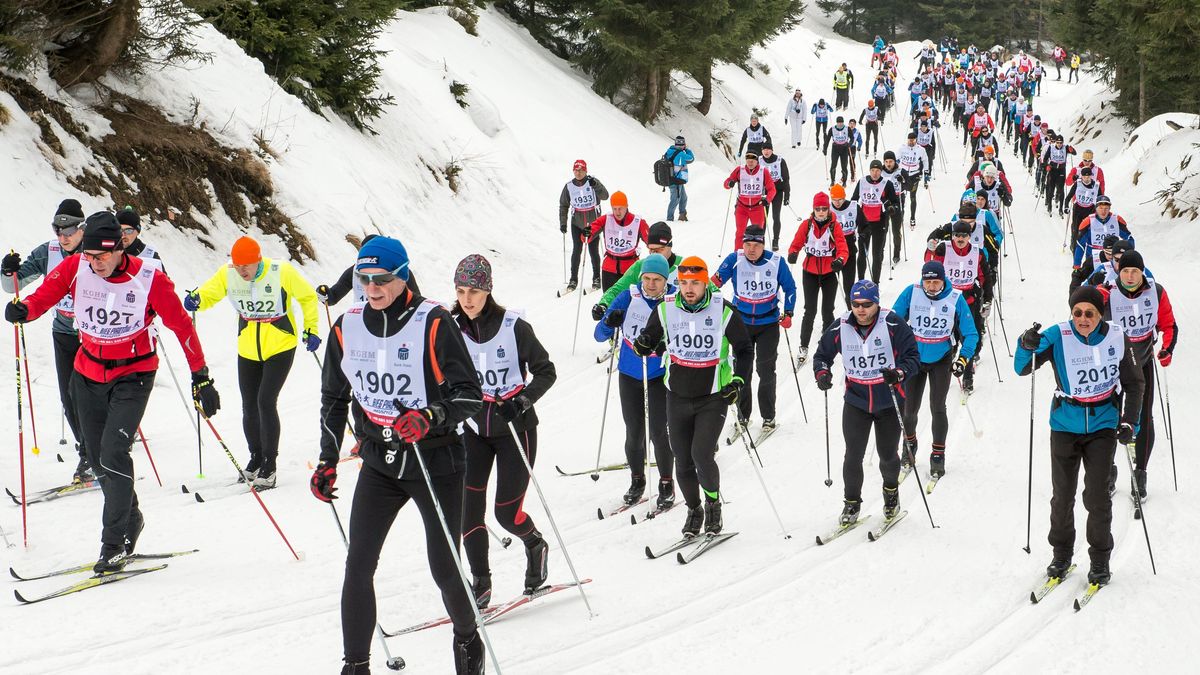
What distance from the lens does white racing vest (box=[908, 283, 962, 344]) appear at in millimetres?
9273

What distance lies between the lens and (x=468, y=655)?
5.09 metres

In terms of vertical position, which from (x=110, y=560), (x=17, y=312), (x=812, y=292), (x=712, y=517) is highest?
(x=812, y=292)

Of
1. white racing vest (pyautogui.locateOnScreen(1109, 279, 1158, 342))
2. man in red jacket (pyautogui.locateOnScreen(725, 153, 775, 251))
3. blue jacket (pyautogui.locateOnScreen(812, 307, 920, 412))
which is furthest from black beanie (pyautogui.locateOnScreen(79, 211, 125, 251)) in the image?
man in red jacket (pyautogui.locateOnScreen(725, 153, 775, 251))

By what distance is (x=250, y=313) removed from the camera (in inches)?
328

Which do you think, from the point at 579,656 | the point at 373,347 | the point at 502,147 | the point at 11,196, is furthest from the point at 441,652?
the point at 502,147

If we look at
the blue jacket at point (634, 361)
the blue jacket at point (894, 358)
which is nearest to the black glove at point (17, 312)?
the blue jacket at point (634, 361)

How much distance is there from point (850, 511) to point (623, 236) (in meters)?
5.80

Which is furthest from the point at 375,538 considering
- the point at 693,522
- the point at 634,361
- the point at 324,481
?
the point at 634,361

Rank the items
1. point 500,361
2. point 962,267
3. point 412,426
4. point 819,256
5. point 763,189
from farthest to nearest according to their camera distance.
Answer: point 763,189, point 819,256, point 962,267, point 500,361, point 412,426

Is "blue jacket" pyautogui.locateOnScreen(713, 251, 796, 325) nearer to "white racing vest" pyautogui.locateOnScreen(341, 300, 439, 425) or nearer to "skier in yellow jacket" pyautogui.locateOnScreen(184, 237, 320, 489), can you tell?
"skier in yellow jacket" pyautogui.locateOnScreen(184, 237, 320, 489)

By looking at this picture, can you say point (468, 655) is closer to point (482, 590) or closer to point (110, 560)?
point (482, 590)

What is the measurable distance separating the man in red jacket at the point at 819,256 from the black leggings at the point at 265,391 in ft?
21.8

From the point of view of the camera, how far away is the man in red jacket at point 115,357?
6.50 metres

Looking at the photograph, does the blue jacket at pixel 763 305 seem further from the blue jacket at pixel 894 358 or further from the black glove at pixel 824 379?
the black glove at pixel 824 379
